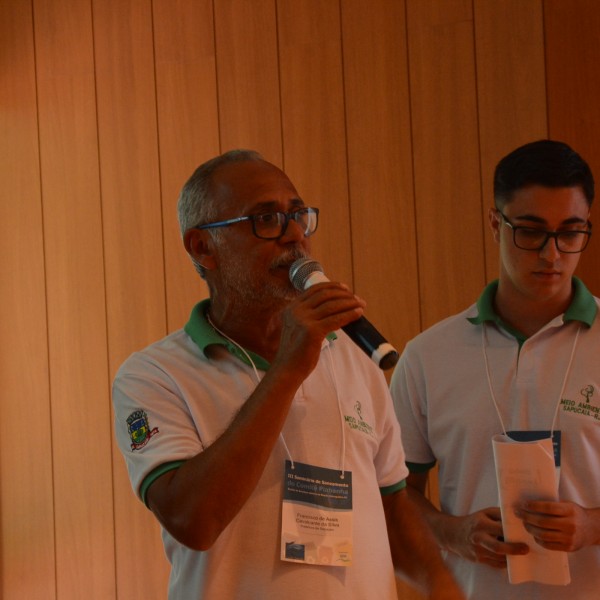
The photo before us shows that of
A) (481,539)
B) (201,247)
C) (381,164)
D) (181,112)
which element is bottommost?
(481,539)

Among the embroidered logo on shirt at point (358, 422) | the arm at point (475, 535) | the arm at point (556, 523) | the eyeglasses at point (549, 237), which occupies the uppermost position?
the eyeglasses at point (549, 237)

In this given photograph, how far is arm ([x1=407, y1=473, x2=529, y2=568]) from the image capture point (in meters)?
2.05

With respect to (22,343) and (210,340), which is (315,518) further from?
(22,343)

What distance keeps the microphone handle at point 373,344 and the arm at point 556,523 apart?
1.86 ft

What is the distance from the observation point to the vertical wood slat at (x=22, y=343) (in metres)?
4.26

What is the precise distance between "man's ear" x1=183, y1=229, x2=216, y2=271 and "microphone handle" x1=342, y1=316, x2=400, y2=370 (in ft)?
1.61

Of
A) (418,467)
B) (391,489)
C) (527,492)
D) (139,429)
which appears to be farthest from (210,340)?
(418,467)

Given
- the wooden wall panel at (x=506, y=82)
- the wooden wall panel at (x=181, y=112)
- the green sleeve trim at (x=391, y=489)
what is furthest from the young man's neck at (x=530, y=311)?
the wooden wall panel at (x=181, y=112)

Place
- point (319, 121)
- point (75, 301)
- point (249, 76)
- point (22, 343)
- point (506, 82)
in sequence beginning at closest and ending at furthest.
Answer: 1. point (506, 82)
2. point (319, 121)
3. point (249, 76)
4. point (75, 301)
5. point (22, 343)

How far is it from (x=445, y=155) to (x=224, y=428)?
2048mm

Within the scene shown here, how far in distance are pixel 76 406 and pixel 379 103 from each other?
1.93 meters

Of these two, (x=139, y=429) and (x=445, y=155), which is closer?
(x=139, y=429)

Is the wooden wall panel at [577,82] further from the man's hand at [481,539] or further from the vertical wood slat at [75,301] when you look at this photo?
the vertical wood slat at [75,301]

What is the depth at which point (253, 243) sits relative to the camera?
76.2 inches
